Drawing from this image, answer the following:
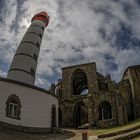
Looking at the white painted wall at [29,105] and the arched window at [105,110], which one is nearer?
the white painted wall at [29,105]

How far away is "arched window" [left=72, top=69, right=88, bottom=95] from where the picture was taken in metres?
39.9

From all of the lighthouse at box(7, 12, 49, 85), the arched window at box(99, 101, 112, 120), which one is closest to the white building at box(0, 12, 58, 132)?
the lighthouse at box(7, 12, 49, 85)

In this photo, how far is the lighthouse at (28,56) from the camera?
1142 inches

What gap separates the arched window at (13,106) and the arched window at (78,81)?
58.9ft

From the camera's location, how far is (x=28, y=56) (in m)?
30.9

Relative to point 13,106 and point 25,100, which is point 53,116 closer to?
point 25,100

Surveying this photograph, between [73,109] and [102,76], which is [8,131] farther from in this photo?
[102,76]

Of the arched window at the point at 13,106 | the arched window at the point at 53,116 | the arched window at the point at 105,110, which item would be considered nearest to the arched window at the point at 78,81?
the arched window at the point at 105,110

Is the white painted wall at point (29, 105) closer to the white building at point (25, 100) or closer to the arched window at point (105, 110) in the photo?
the white building at point (25, 100)

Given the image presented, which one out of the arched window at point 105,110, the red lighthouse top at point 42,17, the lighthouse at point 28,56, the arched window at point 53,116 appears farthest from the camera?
the red lighthouse top at point 42,17

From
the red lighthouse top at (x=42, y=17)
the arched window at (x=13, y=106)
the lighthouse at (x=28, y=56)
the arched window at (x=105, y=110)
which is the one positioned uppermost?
the red lighthouse top at (x=42, y=17)

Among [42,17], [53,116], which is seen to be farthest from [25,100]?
[42,17]

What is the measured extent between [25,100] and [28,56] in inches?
366

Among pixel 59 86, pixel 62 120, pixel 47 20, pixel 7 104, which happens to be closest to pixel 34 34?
pixel 47 20
